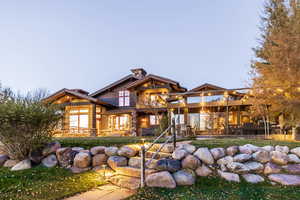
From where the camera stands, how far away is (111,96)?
70.4 feet

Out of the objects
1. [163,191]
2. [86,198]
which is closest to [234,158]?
[163,191]

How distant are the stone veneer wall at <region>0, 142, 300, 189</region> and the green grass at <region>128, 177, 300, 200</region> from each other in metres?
0.21

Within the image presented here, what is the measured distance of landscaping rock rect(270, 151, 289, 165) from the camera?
18.8ft

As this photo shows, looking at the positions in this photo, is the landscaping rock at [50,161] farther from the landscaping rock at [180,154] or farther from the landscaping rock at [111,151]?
the landscaping rock at [180,154]

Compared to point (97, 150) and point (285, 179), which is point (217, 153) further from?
point (97, 150)

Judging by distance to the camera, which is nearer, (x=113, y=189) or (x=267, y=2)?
(x=113, y=189)

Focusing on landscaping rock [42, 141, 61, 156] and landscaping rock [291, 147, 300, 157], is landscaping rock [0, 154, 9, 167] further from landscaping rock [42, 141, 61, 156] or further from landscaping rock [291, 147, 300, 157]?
landscaping rock [291, 147, 300, 157]

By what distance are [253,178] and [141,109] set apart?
12554mm

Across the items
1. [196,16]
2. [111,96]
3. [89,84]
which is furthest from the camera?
[89,84]

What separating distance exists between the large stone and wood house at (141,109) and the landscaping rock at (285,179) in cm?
838

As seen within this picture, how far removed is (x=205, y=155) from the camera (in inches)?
229

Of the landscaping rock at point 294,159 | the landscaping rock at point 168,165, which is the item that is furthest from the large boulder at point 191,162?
the landscaping rock at point 294,159

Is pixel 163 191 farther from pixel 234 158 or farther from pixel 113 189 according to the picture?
pixel 234 158

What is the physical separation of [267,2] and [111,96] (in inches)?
599
